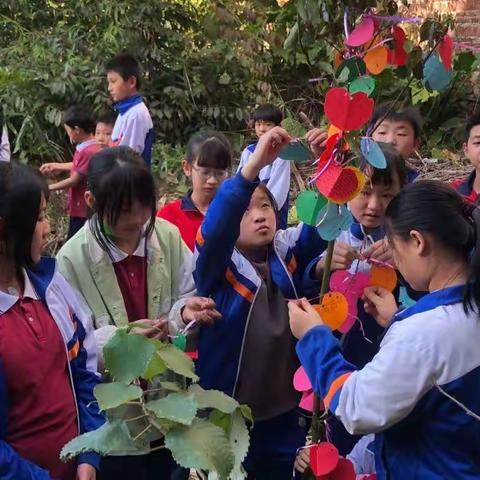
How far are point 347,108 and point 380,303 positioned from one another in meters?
0.47

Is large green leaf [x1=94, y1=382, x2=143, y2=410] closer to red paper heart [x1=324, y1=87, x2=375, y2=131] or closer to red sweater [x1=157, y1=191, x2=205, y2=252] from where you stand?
red paper heart [x1=324, y1=87, x2=375, y2=131]

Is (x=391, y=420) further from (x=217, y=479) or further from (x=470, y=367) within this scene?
(x=217, y=479)

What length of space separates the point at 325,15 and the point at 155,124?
18.5 feet

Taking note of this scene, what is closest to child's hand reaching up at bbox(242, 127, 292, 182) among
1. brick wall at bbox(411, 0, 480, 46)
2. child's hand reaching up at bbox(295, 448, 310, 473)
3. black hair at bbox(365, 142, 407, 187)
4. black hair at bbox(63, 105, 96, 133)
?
black hair at bbox(365, 142, 407, 187)

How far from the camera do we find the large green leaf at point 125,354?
1.41 meters

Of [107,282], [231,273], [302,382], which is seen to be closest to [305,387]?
[302,382]

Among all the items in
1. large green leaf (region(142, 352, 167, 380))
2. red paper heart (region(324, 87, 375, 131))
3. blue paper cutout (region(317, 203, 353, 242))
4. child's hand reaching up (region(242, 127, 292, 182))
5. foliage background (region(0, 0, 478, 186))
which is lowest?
foliage background (region(0, 0, 478, 186))

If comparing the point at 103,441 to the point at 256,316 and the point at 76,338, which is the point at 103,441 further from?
the point at 256,316

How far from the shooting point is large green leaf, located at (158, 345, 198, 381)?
1451mm

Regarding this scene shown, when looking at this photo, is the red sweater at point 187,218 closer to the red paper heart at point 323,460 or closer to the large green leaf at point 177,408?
the red paper heart at point 323,460

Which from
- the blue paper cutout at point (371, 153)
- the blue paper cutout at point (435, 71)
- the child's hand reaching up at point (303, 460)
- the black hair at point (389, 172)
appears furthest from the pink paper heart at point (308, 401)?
the blue paper cutout at point (435, 71)

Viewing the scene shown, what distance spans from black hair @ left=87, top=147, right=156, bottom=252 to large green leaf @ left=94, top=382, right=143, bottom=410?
1.89ft

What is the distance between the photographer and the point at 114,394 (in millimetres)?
1375

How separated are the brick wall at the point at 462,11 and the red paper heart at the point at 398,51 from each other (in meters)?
5.17
